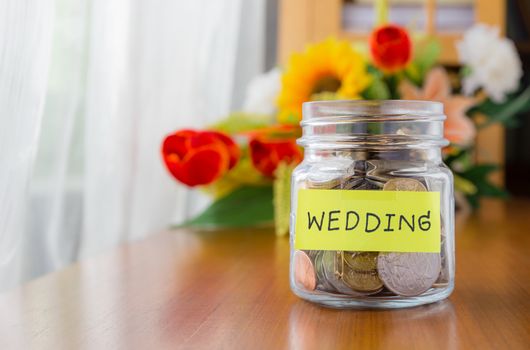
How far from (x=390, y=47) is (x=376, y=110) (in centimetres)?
52

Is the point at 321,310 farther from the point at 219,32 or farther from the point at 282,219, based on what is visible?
the point at 219,32

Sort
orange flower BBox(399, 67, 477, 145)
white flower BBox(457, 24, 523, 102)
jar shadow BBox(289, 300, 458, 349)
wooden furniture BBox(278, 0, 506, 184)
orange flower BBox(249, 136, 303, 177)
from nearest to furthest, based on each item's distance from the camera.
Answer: jar shadow BBox(289, 300, 458, 349) < orange flower BBox(249, 136, 303, 177) < orange flower BBox(399, 67, 477, 145) < white flower BBox(457, 24, 523, 102) < wooden furniture BBox(278, 0, 506, 184)

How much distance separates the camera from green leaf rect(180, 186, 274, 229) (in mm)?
1041

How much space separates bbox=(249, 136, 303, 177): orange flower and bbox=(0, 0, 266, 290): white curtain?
147 millimetres

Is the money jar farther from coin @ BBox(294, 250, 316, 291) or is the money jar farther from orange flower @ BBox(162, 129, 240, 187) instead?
orange flower @ BBox(162, 129, 240, 187)

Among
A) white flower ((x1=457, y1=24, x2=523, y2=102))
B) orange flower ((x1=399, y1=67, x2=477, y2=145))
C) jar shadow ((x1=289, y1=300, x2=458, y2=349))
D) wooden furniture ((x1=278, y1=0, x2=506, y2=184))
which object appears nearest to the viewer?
jar shadow ((x1=289, y1=300, x2=458, y2=349))

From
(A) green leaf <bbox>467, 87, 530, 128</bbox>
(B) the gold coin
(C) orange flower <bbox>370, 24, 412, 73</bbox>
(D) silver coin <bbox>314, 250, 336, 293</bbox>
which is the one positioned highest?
(C) orange flower <bbox>370, 24, 412, 73</bbox>

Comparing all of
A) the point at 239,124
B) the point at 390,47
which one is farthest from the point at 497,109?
the point at 239,124

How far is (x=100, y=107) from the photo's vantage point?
86 centimetres

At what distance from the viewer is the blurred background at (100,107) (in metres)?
0.63

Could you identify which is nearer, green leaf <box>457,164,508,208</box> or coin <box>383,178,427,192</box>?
coin <box>383,178,427,192</box>

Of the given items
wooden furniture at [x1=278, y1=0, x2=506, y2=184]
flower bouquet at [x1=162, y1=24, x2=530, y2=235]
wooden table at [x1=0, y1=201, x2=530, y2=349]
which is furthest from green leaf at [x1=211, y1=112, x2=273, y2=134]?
wooden furniture at [x1=278, y1=0, x2=506, y2=184]

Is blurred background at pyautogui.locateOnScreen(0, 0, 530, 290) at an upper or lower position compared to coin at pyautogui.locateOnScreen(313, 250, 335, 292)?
upper

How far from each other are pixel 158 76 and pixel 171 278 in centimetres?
45
